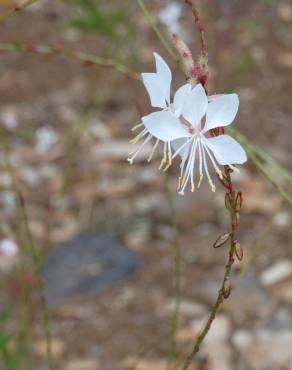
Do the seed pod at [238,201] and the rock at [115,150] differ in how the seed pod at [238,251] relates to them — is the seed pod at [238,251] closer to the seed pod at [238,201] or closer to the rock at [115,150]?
the seed pod at [238,201]

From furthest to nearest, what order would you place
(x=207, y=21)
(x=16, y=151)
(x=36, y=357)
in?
(x=207, y=21)
(x=16, y=151)
(x=36, y=357)

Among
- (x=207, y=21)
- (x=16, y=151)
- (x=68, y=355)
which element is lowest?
(x=68, y=355)

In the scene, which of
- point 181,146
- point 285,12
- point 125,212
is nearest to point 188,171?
point 181,146

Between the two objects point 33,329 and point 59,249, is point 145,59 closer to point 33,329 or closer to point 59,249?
point 59,249

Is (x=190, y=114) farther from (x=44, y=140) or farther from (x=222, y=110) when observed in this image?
(x=44, y=140)

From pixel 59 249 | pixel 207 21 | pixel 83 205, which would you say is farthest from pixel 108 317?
pixel 207 21

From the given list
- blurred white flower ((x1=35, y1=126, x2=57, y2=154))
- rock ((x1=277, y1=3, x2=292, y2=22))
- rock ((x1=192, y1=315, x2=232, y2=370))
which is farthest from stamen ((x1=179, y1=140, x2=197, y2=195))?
rock ((x1=277, y1=3, x2=292, y2=22))

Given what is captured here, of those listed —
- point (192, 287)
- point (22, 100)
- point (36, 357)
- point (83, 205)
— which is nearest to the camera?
point (36, 357)

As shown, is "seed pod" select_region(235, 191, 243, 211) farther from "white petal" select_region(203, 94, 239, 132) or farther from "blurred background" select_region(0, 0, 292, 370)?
"blurred background" select_region(0, 0, 292, 370)
